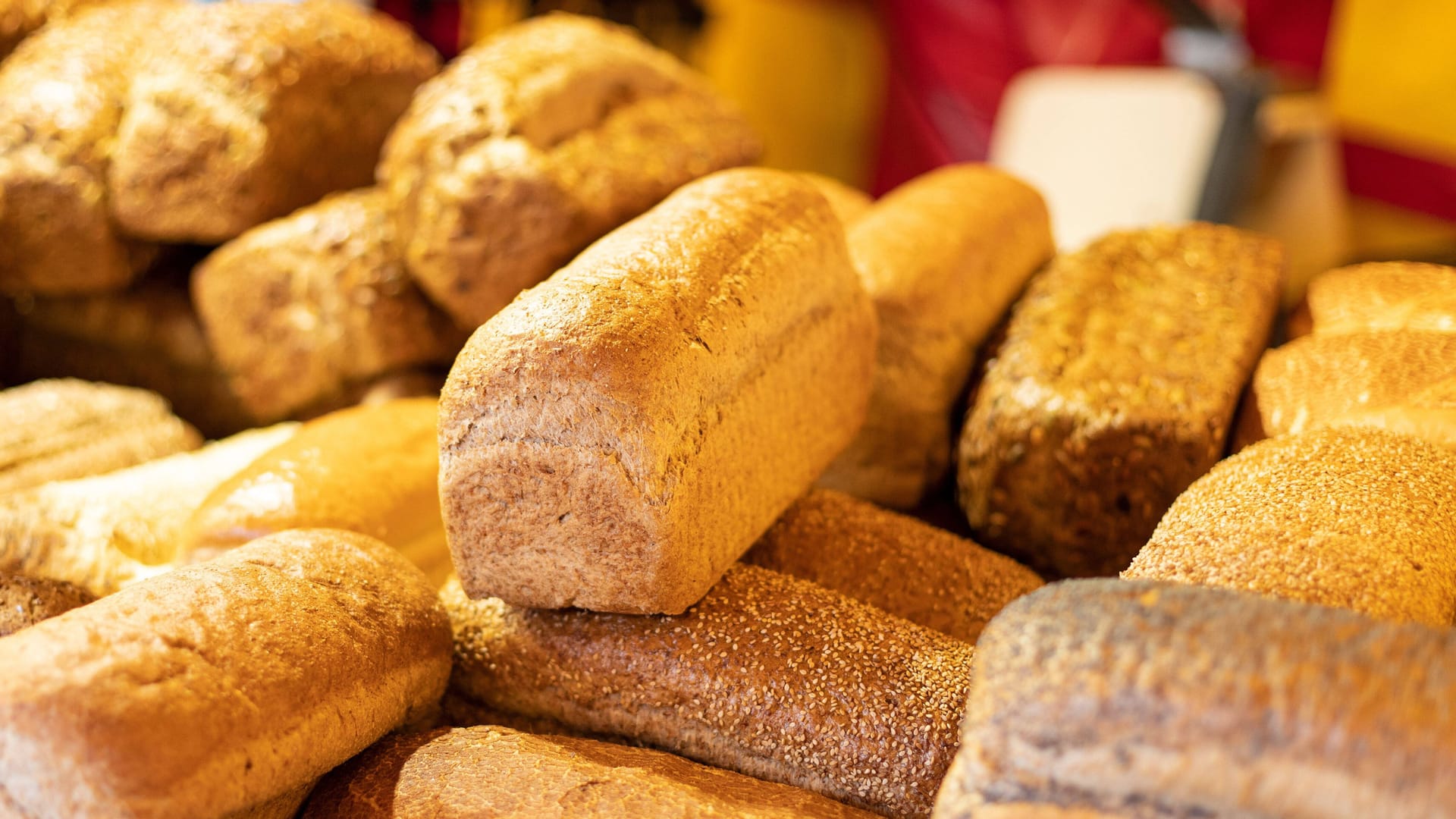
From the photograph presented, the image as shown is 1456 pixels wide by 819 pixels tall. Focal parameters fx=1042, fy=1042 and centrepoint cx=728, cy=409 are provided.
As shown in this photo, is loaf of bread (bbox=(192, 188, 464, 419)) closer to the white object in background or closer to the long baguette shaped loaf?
the long baguette shaped loaf

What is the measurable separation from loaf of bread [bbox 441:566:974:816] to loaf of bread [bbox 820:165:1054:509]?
0.43 metres

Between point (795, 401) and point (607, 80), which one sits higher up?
point (607, 80)

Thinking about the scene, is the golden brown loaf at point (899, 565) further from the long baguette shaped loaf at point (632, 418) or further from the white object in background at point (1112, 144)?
the white object in background at point (1112, 144)

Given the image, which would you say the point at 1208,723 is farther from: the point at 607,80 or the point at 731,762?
the point at 607,80

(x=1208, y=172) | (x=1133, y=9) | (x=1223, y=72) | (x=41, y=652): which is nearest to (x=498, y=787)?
(x=41, y=652)

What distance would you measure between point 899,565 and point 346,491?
0.71m

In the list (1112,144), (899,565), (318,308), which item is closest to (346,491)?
(318,308)

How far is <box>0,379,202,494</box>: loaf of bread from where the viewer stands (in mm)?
1494

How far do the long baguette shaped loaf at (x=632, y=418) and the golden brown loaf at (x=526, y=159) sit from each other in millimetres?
246

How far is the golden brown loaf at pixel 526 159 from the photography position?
1442 mm

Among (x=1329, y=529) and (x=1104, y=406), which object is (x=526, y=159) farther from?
(x=1329, y=529)

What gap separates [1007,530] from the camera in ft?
4.66

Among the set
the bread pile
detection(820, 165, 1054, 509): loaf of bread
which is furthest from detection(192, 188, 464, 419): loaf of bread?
detection(820, 165, 1054, 509): loaf of bread

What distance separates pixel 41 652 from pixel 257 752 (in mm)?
185
